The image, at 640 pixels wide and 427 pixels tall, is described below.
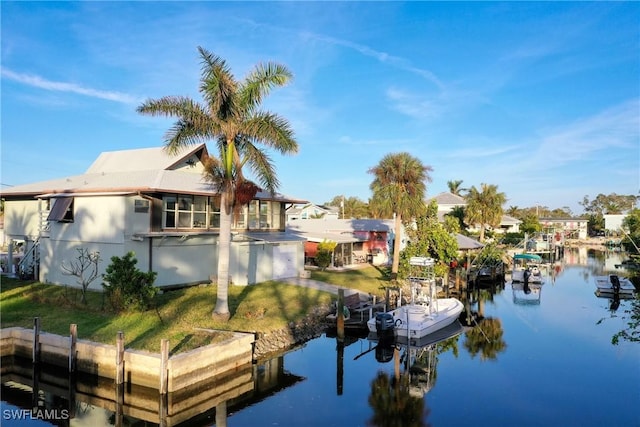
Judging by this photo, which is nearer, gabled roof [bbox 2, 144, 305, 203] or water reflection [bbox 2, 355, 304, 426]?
water reflection [bbox 2, 355, 304, 426]

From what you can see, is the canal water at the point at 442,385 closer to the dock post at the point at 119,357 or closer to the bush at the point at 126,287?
the dock post at the point at 119,357

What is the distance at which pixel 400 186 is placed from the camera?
35.2m

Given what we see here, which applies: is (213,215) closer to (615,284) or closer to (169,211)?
(169,211)

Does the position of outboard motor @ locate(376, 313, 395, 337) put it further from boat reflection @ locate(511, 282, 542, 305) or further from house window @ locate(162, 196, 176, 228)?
boat reflection @ locate(511, 282, 542, 305)

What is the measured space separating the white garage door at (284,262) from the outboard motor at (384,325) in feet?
31.9

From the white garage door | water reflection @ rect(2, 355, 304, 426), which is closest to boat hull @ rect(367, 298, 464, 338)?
water reflection @ rect(2, 355, 304, 426)

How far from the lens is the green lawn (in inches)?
688

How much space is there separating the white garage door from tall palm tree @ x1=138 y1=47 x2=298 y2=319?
1056 centimetres

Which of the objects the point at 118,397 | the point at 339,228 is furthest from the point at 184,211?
the point at 339,228

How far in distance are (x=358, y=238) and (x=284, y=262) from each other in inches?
586

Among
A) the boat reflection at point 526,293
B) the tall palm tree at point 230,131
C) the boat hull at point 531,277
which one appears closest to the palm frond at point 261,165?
the tall palm tree at point 230,131

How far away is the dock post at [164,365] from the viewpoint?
47.8 ft

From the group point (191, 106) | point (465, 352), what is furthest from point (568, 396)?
point (191, 106)

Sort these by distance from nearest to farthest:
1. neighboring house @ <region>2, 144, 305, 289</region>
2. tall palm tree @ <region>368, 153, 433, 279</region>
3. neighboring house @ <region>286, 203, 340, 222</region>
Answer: neighboring house @ <region>2, 144, 305, 289</region> → tall palm tree @ <region>368, 153, 433, 279</region> → neighboring house @ <region>286, 203, 340, 222</region>
